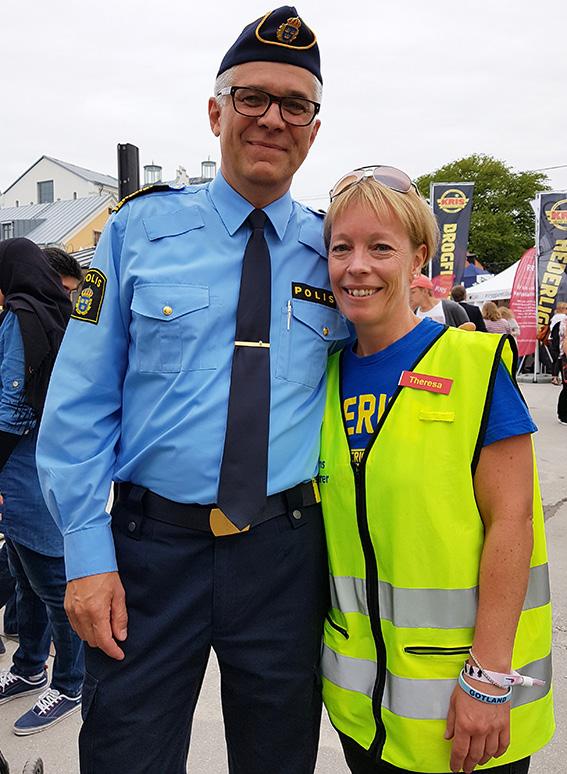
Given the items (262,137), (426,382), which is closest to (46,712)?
(426,382)

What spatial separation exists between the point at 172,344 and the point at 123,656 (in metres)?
0.72

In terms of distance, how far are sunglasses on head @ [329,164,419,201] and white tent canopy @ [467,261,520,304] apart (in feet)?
49.7

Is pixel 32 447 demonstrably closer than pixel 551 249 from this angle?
Yes

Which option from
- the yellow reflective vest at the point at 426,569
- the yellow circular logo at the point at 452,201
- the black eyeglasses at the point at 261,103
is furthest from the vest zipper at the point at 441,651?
the yellow circular logo at the point at 452,201

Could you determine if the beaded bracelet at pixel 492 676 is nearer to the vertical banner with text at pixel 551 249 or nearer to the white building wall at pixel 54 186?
the vertical banner with text at pixel 551 249

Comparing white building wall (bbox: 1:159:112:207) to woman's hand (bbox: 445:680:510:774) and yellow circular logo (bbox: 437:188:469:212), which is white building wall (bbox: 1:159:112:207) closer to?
yellow circular logo (bbox: 437:188:469:212)

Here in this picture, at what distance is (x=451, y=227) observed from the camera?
14383 millimetres

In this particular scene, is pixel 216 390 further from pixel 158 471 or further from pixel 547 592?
pixel 547 592

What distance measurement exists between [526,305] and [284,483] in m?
13.4

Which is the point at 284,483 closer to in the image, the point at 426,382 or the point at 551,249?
the point at 426,382

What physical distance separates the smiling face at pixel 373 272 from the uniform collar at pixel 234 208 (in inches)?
6.3

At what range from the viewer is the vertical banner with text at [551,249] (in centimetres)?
1245

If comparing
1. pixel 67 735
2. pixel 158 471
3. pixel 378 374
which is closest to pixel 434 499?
pixel 378 374

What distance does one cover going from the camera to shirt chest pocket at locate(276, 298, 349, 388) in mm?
1536
